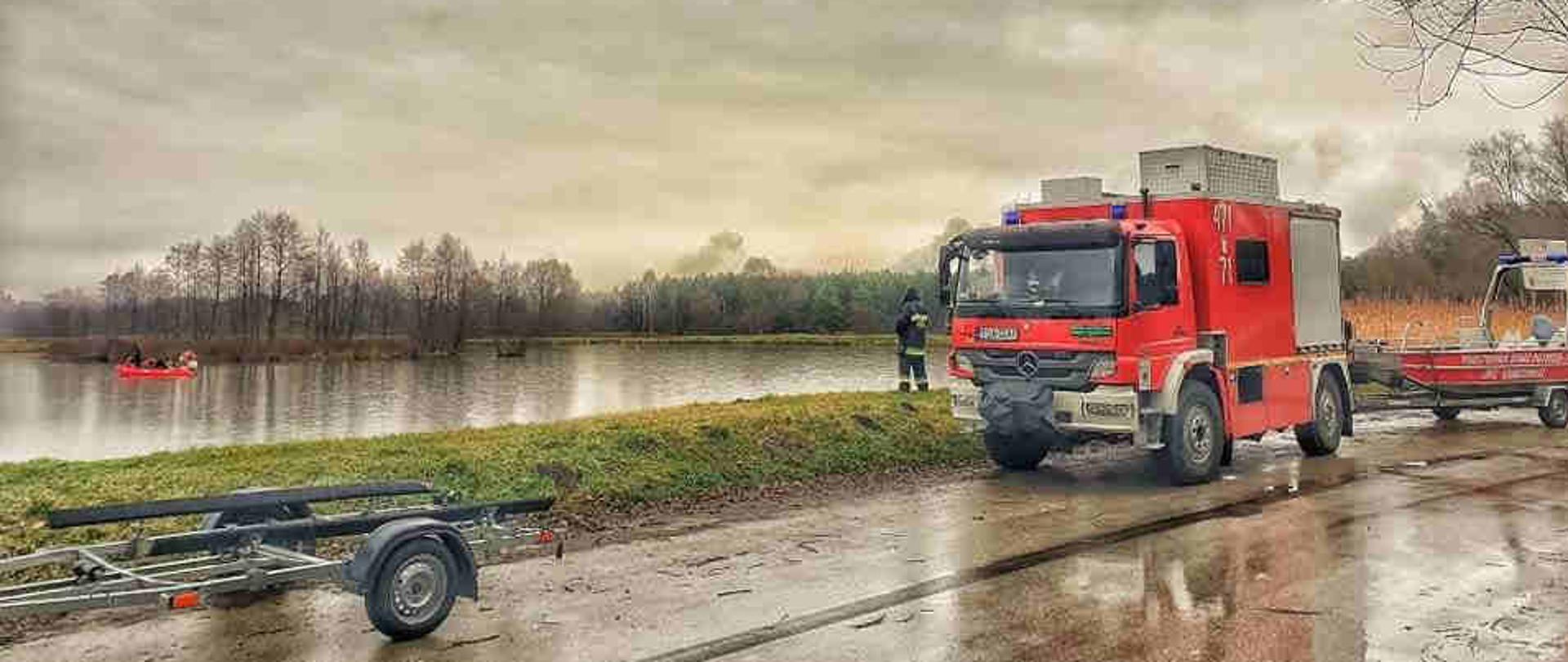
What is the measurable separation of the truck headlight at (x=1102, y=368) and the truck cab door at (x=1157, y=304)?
31 centimetres

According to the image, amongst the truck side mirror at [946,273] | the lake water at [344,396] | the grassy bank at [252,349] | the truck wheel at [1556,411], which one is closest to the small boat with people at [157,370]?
the lake water at [344,396]

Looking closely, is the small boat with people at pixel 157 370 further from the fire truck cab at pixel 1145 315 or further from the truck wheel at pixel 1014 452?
the fire truck cab at pixel 1145 315

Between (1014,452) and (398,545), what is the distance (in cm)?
881

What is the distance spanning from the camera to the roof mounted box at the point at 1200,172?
12.4m

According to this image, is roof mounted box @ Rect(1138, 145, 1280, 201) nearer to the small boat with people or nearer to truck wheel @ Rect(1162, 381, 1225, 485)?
truck wheel @ Rect(1162, 381, 1225, 485)

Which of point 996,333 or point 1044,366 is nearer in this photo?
point 1044,366

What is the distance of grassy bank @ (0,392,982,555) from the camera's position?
9.52 meters

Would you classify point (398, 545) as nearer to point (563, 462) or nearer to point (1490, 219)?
point (563, 462)

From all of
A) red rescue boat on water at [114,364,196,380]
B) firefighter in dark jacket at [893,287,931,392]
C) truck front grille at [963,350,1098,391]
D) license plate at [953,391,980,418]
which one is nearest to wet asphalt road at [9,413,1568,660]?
truck front grille at [963,350,1098,391]

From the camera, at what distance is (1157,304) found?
37.9 feet

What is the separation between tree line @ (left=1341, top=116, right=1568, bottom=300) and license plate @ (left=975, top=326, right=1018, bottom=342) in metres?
55.2

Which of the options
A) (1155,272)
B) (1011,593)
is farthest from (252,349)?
(1011,593)

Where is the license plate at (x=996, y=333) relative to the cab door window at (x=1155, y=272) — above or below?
below

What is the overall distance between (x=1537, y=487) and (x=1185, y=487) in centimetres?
377
